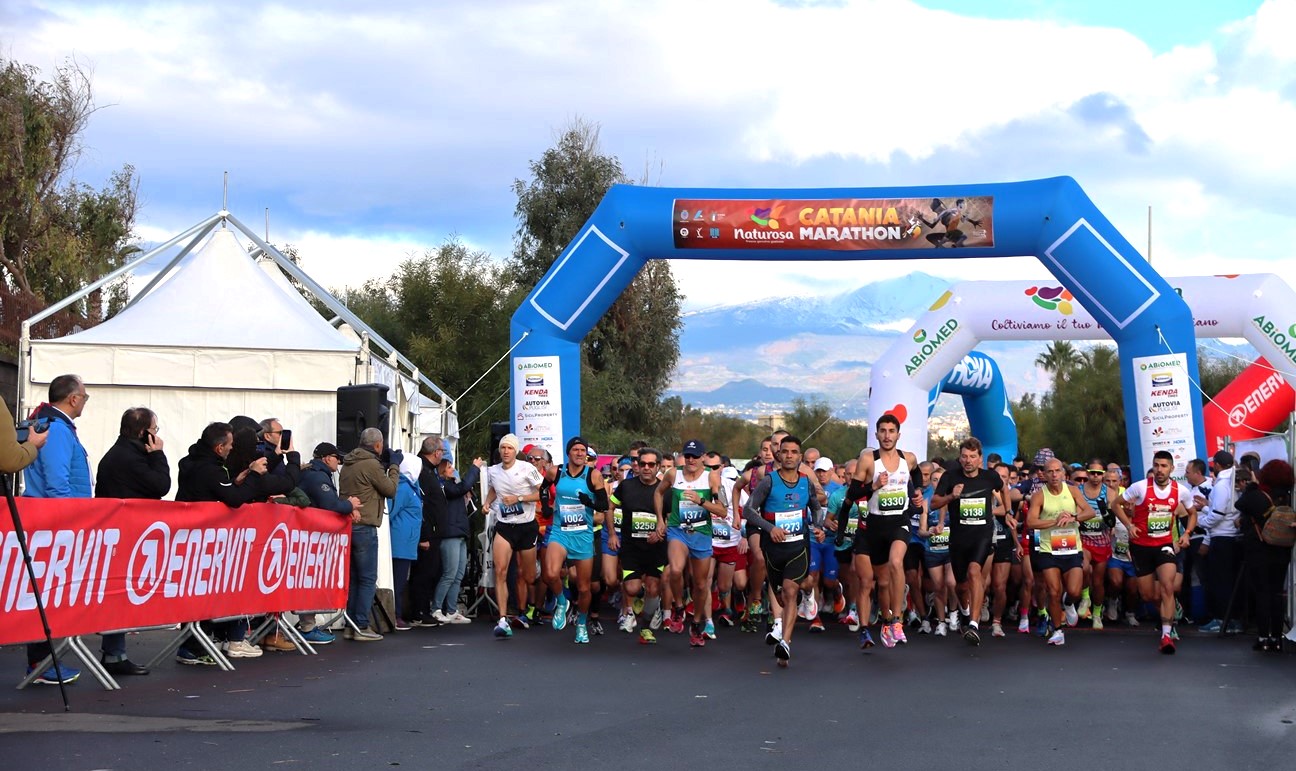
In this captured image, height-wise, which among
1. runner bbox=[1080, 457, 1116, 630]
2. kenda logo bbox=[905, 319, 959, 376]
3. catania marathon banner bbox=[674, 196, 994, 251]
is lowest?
runner bbox=[1080, 457, 1116, 630]

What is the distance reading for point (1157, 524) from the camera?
14.5 meters

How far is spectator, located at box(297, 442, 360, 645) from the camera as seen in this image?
12.9 meters

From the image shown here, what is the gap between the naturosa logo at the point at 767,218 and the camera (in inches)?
735

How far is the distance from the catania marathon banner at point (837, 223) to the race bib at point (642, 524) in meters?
5.81

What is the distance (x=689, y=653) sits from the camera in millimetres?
12953

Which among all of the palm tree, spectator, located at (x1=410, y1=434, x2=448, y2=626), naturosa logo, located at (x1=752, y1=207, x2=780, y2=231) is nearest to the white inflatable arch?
naturosa logo, located at (x1=752, y1=207, x2=780, y2=231)

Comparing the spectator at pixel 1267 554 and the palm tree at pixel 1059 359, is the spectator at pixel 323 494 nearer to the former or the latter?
the spectator at pixel 1267 554

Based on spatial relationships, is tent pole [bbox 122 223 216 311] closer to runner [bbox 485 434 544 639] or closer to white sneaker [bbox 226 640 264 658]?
runner [bbox 485 434 544 639]

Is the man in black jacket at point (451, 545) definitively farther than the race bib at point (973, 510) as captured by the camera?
Yes

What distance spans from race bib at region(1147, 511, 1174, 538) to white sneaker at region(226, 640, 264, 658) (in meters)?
8.47

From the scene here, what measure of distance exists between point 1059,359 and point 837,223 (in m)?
58.6

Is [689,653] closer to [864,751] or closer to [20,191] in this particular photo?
[864,751]

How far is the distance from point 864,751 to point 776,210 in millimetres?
11681

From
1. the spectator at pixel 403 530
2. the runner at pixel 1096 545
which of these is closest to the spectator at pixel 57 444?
the spectator at pixel 403 530
